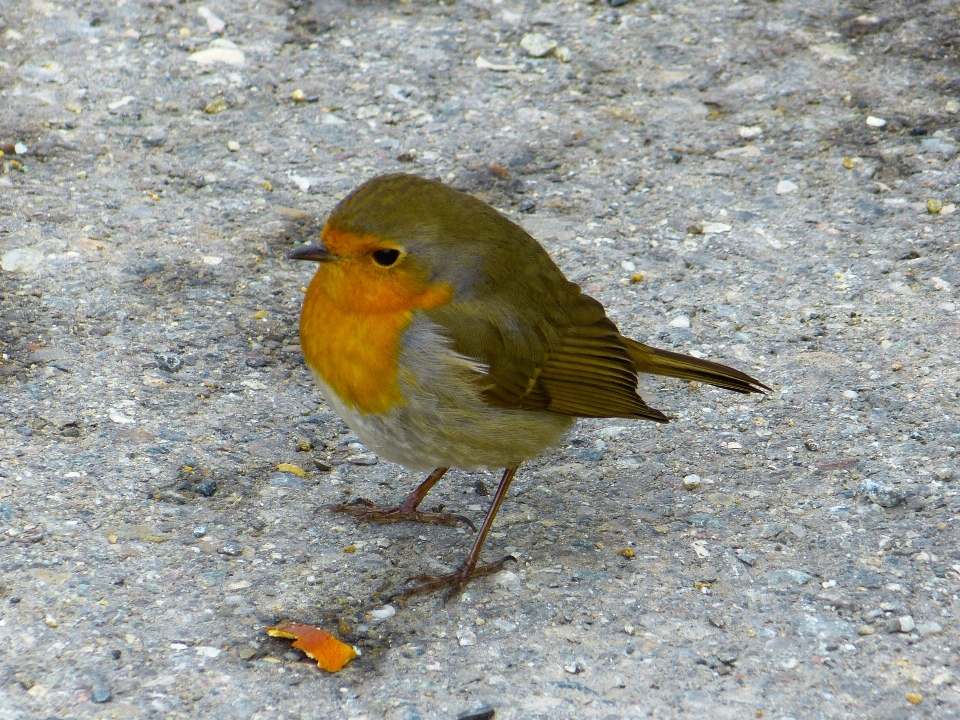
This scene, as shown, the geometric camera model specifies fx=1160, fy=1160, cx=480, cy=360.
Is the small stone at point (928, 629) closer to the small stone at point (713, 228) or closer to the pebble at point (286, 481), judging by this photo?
the pebble at point (286, 481)

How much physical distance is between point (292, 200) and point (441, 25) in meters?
1.47

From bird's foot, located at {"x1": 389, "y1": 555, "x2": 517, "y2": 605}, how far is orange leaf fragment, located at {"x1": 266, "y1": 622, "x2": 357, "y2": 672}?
0.89 feet

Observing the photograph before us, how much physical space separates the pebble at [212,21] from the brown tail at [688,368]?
2.88m

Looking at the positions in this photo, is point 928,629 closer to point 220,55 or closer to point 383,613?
point 383,613

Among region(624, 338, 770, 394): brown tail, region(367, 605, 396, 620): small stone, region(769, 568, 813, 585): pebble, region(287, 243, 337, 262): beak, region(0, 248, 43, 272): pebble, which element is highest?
region(287, 243, 337, 262): beak

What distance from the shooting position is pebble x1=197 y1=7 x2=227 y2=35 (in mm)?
5391

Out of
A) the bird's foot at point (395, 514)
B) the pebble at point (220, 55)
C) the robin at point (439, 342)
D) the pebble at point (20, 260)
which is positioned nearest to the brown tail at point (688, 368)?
the robin at point (439, 342)

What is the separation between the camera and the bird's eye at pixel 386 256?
3057 mm

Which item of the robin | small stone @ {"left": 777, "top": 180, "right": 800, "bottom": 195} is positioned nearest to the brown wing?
the robin

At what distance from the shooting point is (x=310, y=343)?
10.2 feet

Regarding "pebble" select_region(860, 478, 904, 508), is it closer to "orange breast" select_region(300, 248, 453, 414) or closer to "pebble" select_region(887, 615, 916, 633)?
"pebble" select_region(887, 615, 916, 633)

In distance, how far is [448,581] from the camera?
3.05 m

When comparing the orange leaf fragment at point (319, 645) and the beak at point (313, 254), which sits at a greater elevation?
the beak at point (313, 254)

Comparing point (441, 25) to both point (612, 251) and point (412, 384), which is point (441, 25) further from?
point (412, 384)
